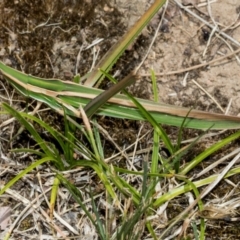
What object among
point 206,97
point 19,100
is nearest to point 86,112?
point 19,100

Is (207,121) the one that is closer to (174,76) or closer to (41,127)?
(174,76)

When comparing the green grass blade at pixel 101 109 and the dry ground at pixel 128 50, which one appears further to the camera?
the dry ground at pixel 128 50

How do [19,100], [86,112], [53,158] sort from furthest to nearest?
1. [19,100]
2. [53,158]
3. [86,112]

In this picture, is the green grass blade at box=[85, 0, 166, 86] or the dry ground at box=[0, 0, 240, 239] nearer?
the green grass blade at box=[85, 0, 166, 86]

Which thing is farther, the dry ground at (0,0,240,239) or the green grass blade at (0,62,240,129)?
the dry ground at (0,0,240,239)

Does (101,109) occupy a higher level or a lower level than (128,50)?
lower

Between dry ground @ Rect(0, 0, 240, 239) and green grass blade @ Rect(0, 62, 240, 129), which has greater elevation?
dry ground @ Rect(0, 0, 240, 239)

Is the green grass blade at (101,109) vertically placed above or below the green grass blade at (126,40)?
below

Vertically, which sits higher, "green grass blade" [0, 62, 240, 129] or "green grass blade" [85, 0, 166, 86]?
"green grass blade" [85, 0, 166, 86]

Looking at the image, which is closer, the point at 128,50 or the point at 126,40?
the point at 126,40

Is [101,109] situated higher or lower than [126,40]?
lower

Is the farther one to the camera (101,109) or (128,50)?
(128,50)
